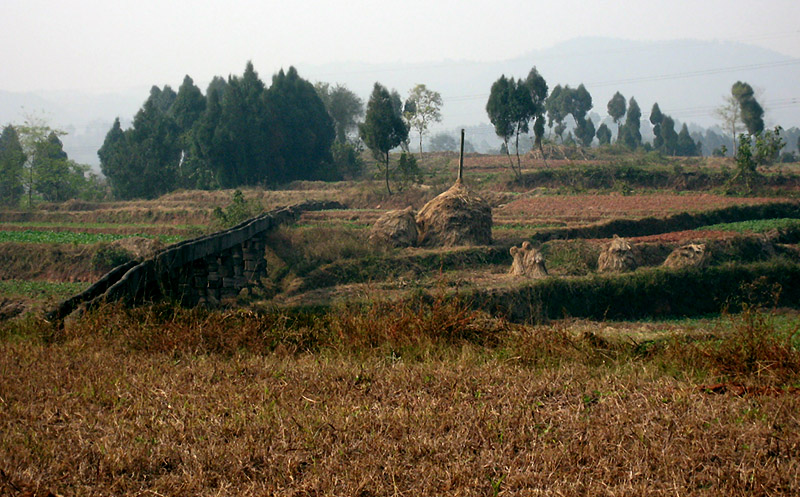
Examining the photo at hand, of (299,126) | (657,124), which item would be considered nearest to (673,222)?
(299,126)

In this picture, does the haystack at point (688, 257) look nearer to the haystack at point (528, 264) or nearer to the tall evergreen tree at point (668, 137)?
the haystack at point (528, 264)

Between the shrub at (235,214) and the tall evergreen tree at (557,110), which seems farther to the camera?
the tall evergreen tree at (557,110)

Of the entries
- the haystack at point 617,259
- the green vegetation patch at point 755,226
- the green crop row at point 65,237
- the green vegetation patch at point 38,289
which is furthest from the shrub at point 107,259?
the green vegetation patch at point 755,226

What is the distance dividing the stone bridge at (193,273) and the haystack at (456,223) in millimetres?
4822

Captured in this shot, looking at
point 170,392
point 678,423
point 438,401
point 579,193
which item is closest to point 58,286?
point 170,392

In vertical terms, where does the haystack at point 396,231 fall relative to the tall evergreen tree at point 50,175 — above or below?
below

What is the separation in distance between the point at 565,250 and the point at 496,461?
1697cm

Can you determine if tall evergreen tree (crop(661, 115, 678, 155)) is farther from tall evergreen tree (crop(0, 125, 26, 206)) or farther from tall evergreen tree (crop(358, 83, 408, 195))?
tall evergreen tree (crop(0, 125, 26, 206))

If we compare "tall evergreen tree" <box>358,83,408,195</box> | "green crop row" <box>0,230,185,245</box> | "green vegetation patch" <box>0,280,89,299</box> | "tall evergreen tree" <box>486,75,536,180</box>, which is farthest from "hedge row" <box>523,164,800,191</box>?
"green vegetation patch" <box>0,280,89,299</box>

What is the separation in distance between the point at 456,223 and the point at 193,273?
9.28 m

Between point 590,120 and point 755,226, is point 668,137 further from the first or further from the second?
point 755,226

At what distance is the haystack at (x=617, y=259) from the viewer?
17.5 m

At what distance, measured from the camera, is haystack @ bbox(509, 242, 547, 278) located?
1656 centimetres

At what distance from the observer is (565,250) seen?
19.9m
